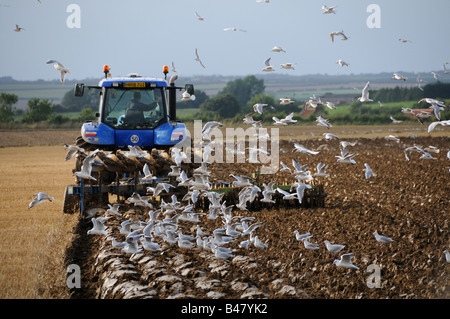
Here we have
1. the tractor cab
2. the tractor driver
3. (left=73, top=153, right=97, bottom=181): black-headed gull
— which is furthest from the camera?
the tractor driver

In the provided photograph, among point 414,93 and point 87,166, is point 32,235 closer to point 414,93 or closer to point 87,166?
point 87,166

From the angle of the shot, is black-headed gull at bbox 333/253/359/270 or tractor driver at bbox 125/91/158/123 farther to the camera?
tractor driver at bbox 125/91/158/123

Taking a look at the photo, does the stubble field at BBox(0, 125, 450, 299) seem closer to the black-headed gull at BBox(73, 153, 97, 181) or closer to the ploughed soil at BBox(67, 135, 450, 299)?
the ploughed soil at BBox(67, 135, 450, 299)

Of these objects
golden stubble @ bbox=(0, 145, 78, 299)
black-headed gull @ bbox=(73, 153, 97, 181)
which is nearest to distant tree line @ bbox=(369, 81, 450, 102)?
golden stubble @ bbox=(0, 145, 78, 299)

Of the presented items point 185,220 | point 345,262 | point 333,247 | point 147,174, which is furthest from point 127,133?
point 345,262

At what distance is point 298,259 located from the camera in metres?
8.01

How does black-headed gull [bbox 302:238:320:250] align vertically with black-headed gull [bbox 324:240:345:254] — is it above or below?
below

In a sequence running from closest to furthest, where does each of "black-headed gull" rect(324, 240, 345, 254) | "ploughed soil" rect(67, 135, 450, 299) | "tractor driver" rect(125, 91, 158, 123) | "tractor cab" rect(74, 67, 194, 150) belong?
1. "ploughed soil" rect(67, 135, 450, 299)
2. "black-headed gull" rect(324, 240, 345, 254)
3. "tractor cab" rect(74, 67, 194, 150)
4. "tractor driver" rect(125, 91, 158, 123)

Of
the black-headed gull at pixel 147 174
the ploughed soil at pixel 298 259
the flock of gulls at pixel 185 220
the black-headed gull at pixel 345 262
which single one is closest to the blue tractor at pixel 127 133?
the flock of gulls at pixel 185 220

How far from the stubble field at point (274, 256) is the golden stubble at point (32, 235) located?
0.02 m

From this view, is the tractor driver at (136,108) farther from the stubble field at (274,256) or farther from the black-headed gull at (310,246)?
the black-headed gull at (310,246)

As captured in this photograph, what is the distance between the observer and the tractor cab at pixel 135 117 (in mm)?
12438

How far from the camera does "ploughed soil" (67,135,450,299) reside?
269 inches

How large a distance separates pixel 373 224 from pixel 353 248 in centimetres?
179
